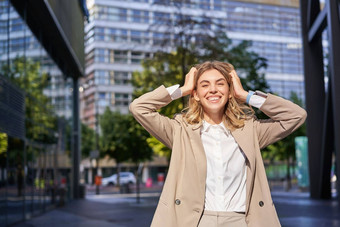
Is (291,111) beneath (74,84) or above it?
beneath

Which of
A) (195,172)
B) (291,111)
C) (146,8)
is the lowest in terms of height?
(195,172)

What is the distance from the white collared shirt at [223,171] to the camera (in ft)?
8.51

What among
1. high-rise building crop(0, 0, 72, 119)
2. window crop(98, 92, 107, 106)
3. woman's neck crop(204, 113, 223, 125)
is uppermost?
window crop(98, 92, 107, 106)

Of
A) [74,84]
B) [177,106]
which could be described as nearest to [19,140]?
[177,106]

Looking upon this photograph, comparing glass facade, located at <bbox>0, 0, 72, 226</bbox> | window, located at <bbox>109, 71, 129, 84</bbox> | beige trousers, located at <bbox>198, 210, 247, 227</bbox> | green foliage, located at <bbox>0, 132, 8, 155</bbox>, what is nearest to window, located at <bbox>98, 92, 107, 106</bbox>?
window, located at <bbox>109, 71, 129, 84</bbox>

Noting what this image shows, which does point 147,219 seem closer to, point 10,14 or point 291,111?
point 10,14

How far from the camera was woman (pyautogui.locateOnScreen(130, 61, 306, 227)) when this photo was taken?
2.58m

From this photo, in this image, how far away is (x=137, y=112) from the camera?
281cm

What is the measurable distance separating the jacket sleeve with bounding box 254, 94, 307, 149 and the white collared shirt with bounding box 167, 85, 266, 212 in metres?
0.19

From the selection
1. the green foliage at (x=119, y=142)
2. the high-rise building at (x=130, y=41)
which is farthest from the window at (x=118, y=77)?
the green foliage at (x=119, y=142)

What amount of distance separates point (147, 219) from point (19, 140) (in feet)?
13.7

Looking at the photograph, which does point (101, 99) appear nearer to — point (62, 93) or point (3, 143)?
point (62, 93)

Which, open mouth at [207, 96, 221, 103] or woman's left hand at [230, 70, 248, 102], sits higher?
woman's left hand at [230, 70, 248, 102]

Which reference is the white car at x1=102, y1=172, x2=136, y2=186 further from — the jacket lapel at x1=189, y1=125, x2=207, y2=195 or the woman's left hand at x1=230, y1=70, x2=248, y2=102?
the jacket lapel at x1=189, y1=125, x2=207, y2=195
